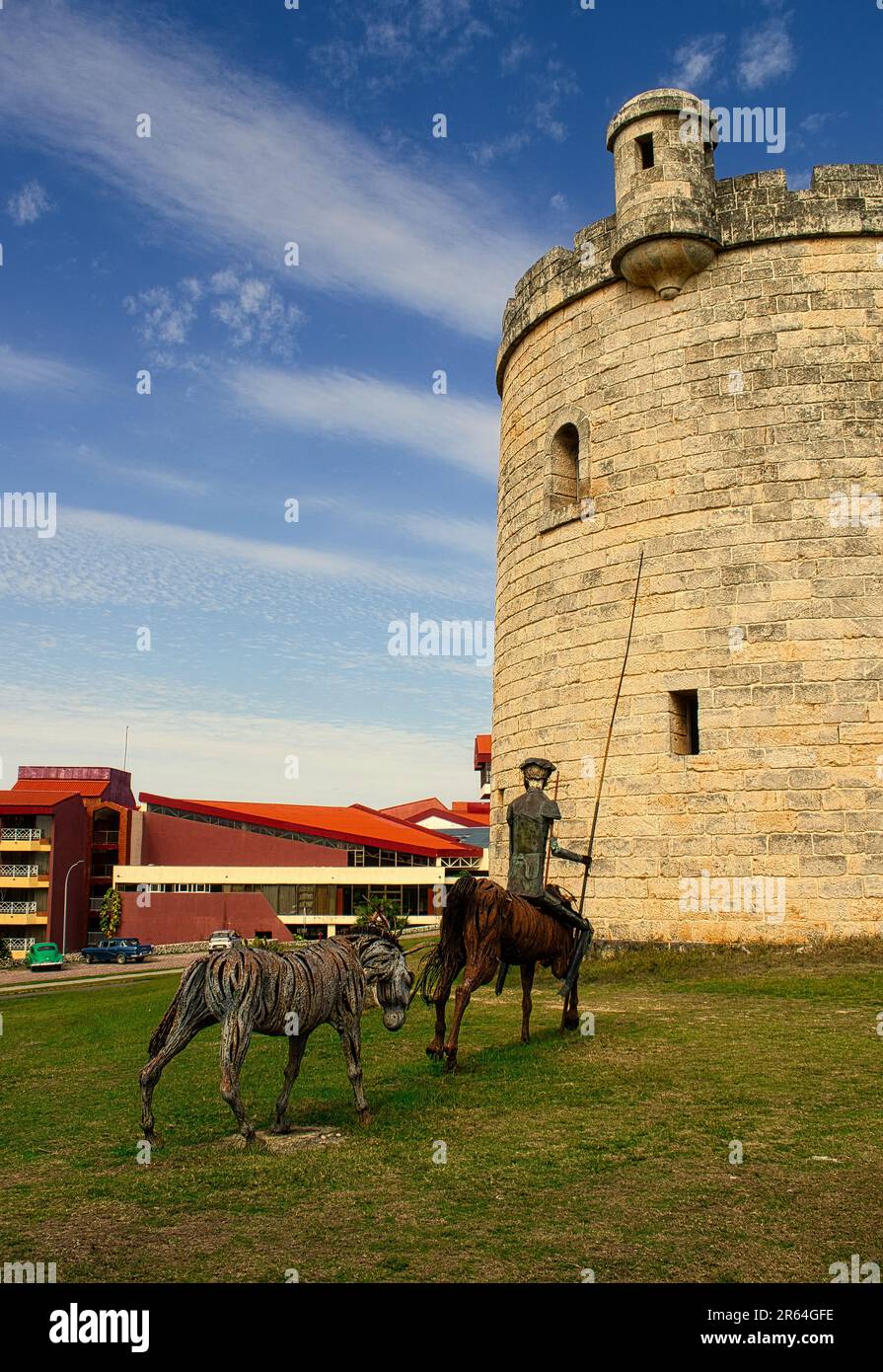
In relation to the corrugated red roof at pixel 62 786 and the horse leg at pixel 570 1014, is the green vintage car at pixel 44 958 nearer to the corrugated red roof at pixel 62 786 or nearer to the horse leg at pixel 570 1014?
the corrugated red roof at pixel 62 786

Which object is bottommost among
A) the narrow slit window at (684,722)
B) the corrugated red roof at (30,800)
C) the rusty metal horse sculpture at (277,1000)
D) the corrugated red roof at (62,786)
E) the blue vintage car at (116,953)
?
the blue vintage car at (116,953)

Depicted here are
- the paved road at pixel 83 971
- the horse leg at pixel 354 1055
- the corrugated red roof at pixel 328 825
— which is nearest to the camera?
the horse leg at pixel 354 1055

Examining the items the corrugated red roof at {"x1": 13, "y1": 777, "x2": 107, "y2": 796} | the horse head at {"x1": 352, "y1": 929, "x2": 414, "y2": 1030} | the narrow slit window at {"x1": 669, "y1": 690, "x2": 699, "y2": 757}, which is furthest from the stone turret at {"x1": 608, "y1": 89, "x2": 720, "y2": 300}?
the corrugated red roof at {"x1": 13, "y1": 777, "x2": 107, "y2": 796}

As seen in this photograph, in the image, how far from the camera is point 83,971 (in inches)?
1547

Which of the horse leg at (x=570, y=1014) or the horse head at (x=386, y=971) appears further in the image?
the horse leg at (x=570, y=1014)

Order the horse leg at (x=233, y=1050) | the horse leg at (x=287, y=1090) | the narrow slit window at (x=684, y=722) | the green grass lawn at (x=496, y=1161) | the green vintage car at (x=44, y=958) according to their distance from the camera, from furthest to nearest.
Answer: the green vintage car at (x=44, y=958), the narrow slit window at (x=684, y=722), the horse leg at (x=287, y=1090), the horse leg at (x=233, y=1050), the green grass lawn at (x=496, y=1161)

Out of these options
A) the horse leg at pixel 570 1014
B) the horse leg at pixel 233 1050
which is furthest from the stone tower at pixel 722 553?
the horse leg at pixel 233 1050

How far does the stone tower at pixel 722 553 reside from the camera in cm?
1423

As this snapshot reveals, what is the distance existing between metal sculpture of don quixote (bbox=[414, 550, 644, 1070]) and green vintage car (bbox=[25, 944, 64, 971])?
116 ft

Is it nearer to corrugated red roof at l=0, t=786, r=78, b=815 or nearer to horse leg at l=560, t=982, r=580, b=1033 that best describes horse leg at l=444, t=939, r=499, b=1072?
horse leg at l=560, t=982, r=580, b=1033

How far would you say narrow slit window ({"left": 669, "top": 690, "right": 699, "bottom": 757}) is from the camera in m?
15.3

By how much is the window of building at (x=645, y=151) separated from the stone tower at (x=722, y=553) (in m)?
0.04

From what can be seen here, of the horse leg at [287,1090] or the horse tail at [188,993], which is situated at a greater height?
the horse tail at [188,993]
